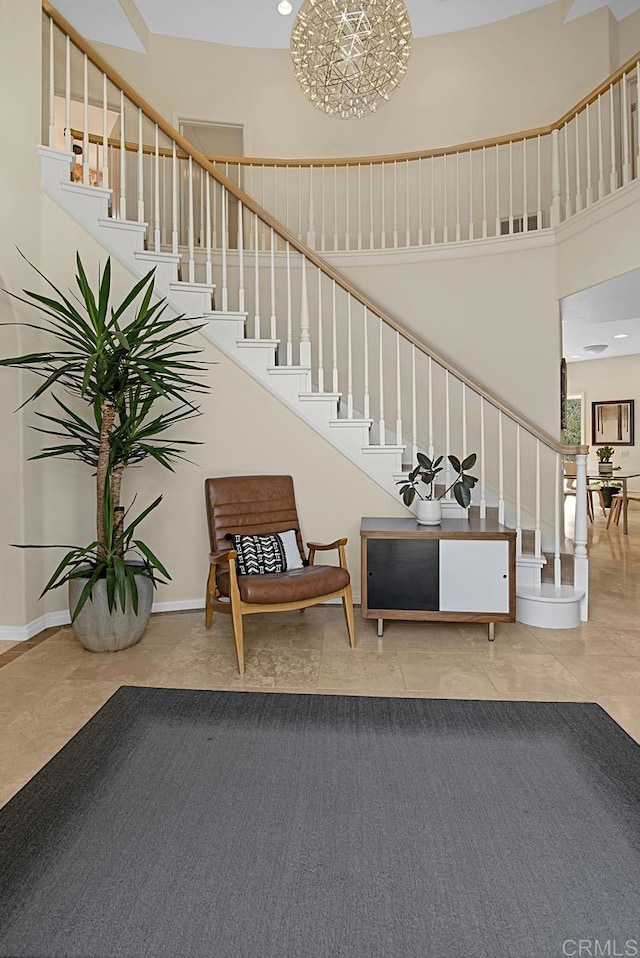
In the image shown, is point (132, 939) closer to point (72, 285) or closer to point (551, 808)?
point (551, 808)

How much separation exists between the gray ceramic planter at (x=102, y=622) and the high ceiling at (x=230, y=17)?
5.90 meters

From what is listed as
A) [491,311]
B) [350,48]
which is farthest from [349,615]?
[491,311]

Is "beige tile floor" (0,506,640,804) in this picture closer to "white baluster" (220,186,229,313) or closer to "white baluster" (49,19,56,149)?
"white baluster" (220,186,229,313)

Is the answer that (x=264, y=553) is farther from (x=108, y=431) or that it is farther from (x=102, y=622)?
(x=108, y=431)

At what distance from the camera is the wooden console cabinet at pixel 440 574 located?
3.43 metres

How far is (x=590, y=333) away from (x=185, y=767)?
7946mm

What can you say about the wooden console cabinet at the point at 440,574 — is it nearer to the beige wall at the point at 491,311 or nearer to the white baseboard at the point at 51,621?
the white baseboard at the point at 51,621

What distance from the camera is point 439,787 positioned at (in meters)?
2.01

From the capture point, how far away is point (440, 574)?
346 centimetres

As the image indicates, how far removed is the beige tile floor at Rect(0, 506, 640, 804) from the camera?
2549 mm


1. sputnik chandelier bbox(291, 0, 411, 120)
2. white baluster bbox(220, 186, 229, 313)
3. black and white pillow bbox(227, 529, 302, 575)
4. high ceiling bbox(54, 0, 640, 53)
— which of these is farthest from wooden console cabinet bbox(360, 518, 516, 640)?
high ceiling bbox(54, 0, 640, 53)

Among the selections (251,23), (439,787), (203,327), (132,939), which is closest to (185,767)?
(132,939)

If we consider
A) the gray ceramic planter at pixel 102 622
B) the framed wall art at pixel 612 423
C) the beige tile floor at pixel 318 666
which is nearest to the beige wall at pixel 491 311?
the beige tile floor at pixel 318 666

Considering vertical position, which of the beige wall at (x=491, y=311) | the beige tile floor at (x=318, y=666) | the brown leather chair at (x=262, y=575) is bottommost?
the beige tile floor at (x=318, y=666)
